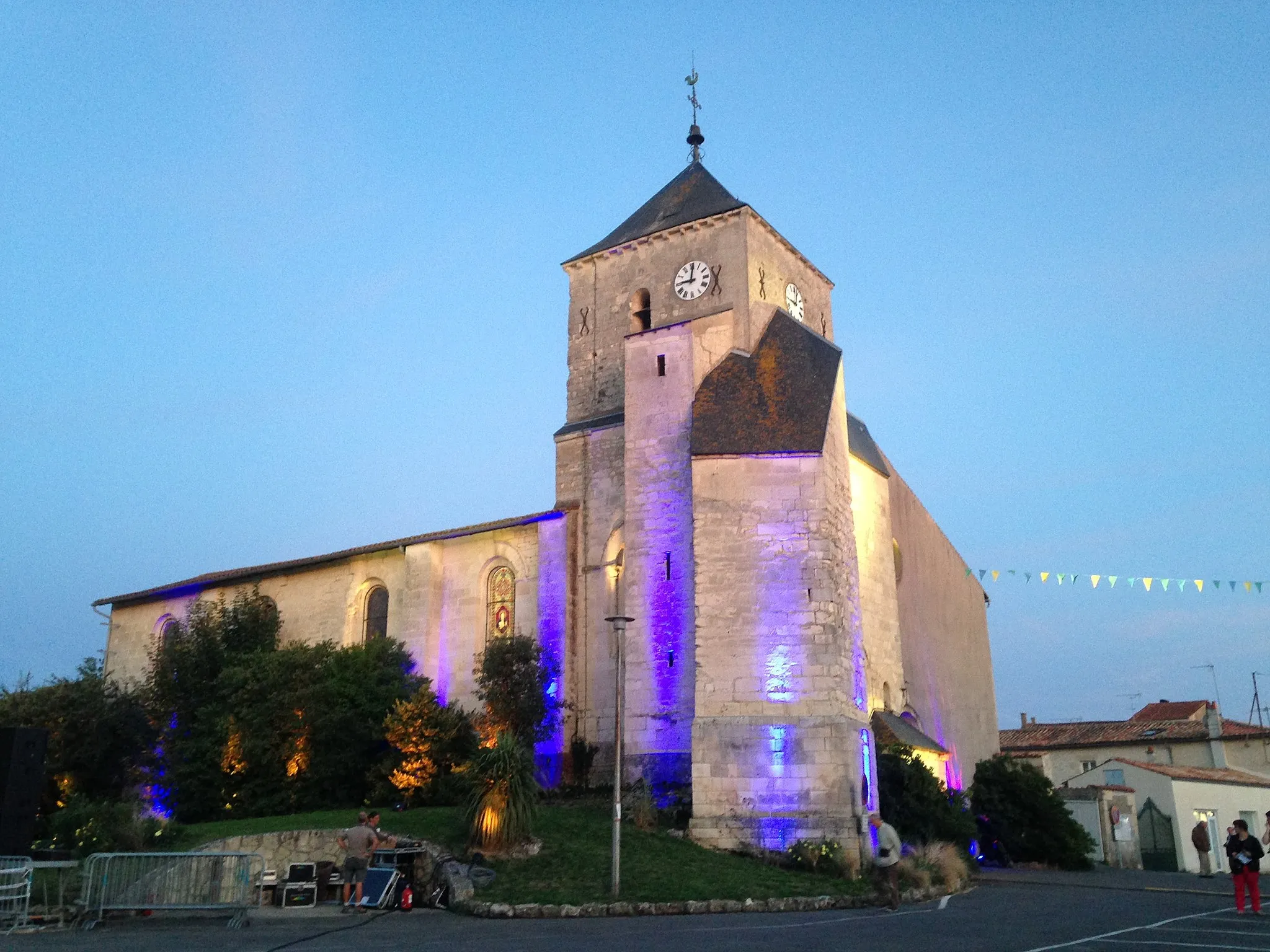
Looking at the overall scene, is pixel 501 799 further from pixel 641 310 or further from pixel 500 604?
pixel 641 310

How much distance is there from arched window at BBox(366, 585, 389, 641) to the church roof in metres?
11.7

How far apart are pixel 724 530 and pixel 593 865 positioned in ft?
25.5

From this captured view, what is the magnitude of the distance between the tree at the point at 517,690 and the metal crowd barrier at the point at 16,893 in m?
11.7

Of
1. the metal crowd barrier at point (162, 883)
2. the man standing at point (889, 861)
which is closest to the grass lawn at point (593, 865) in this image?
the man standing at point (889, 861)

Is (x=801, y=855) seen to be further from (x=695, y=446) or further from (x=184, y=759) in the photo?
(x=184, y=759)

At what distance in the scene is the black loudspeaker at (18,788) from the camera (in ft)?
53.5

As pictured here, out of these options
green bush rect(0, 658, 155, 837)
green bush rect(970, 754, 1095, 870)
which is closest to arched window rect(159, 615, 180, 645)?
green bush rect(0, 658, 155, 837)

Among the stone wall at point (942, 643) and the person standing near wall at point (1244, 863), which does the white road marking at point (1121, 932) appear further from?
the stone wall at point (942, 643)

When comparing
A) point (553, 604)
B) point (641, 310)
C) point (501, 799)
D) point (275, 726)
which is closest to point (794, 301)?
point (641, 310)

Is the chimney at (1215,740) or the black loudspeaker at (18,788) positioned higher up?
the chimney at (1215,740)

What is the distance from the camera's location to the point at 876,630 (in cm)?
2703

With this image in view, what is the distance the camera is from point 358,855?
49.9 ft

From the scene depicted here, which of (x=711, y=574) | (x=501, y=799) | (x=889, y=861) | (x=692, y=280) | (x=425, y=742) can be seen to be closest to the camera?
(x=889, y=861)

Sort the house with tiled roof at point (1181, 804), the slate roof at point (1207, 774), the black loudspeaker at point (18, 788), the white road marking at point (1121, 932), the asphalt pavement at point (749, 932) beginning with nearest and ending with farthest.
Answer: the white road marking at point (1121, 932)
the asphalt pavement at point (749, 932)
the black loudspeaker at point (18, 788)
the house with tiled roof at point (1181, 804)
the slate roof at point (1207, 774)
